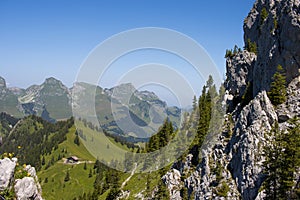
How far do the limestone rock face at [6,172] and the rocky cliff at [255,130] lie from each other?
3743 centimetres

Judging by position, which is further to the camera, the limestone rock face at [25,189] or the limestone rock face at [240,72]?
the limestone rock face at [240,72]

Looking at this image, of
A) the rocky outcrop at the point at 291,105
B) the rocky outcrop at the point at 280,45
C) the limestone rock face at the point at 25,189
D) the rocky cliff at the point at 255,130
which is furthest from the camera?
the rocky outcrop at the point at 280,45

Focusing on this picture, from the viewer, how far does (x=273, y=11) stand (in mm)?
70625

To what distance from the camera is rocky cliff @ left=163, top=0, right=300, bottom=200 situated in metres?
51.7

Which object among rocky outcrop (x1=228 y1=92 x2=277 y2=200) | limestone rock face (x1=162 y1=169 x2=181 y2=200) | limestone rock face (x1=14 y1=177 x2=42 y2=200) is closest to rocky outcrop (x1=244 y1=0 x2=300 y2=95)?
rocky outcrop (x1=228 y1=92 x2=277 y2=200)

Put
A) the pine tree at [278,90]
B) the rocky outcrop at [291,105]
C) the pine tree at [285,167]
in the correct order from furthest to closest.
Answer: the pine tree at [278,90] < the rocky outcrop at [291,105] < the pine tree at [285,167]

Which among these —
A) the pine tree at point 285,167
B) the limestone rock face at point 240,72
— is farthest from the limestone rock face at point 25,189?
the limestone rock face at point 240,72

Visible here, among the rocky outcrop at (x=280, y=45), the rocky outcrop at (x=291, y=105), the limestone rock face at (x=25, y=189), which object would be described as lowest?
the limestone rock face at (x=25, y=189)

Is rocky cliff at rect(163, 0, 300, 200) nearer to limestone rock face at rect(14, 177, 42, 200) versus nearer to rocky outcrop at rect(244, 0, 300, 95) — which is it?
rocky outcrop at rect(244, 0, 300, 95)

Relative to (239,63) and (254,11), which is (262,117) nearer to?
(239,63)

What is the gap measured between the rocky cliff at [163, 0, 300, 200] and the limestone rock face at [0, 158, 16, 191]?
123 feet

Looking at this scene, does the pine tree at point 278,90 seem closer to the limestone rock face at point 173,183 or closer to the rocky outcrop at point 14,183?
the limestone rock face at point 173,183

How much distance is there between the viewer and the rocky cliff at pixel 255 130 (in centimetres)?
5169

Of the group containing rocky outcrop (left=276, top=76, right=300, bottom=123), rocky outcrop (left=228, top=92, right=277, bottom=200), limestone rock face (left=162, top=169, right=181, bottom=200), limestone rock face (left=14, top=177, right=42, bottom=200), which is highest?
rocky outcrop (left=276, top=76, right=300, bottom=123)
